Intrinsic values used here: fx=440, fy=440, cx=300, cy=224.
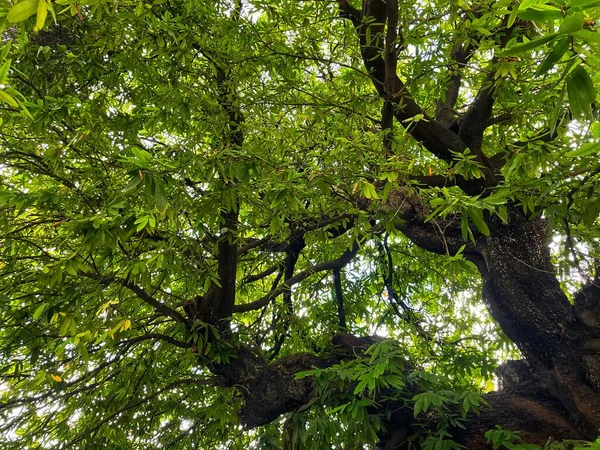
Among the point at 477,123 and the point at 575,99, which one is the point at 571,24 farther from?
the point at 477,123

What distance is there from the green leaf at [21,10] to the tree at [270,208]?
2.76ft

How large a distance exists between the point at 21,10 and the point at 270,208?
1750 millimetres

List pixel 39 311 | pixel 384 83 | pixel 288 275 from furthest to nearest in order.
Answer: pixel 288 275 < pixel 384 83 < pixel 39 311

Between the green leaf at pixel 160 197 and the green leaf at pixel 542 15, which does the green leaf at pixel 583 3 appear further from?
the green leaf at pixel 160 197

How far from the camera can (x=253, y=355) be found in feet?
12.5

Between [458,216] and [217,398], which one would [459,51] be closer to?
[458,216]

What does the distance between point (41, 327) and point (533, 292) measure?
342 centimetres

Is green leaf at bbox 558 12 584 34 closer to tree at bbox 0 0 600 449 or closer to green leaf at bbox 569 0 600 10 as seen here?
green leaf at bbox 569 0 600 10

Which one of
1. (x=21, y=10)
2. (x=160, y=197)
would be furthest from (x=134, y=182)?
(x=21, y=10)

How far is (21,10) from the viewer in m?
0.96

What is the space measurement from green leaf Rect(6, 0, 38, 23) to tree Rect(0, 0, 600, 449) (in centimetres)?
84

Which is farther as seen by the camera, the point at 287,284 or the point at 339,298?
the point at 339,298

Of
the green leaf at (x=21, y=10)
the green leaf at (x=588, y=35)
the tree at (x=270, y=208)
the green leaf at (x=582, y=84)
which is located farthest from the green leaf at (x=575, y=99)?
the green leaf at (x=21, y=10)

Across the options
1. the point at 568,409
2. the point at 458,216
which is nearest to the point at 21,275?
the point at 458,216
